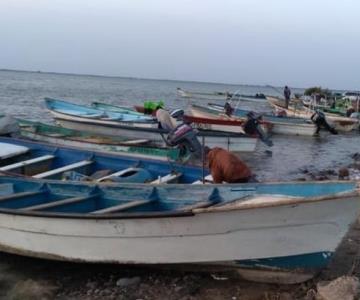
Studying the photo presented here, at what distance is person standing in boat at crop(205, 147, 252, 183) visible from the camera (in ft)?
22.9

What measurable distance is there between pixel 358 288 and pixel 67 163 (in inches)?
229

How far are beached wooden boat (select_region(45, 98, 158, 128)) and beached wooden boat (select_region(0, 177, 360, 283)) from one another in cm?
986

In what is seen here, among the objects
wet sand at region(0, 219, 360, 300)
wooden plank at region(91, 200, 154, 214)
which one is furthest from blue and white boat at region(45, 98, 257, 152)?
wet sand at region(0, 219, 360, 300)

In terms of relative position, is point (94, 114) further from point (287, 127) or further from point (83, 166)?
point (83, 166)

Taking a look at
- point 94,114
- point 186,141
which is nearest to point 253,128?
point 94,114

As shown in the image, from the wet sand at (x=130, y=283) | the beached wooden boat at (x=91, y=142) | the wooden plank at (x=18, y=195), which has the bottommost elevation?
the wet sand at (x=130, y=283)

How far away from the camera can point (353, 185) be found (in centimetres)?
579

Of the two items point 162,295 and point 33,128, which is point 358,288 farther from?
point 33,128

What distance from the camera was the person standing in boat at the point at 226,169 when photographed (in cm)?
698

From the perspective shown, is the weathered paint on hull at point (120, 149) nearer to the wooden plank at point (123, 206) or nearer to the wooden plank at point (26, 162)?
the wooden plank at point (26, 162)

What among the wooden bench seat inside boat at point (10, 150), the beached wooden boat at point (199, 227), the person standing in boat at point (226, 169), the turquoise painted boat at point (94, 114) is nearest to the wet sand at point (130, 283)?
the beached wooden boat at point (199, 227)

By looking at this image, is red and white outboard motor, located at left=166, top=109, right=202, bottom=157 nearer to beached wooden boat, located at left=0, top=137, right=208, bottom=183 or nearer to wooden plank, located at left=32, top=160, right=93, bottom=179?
beached wooden boat, located at left=0, top=137, right=208, bottom=183

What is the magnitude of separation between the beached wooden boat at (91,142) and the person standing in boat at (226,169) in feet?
11.5

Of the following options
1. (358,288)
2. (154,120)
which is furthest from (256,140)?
(358,288)
